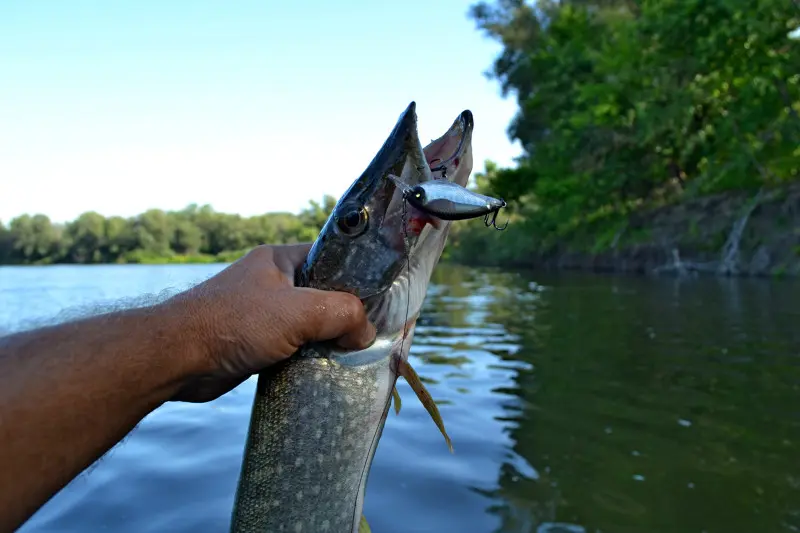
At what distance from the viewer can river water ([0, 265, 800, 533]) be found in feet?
12.2

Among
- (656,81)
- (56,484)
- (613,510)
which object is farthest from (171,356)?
(656,81)

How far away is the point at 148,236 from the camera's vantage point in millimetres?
96812

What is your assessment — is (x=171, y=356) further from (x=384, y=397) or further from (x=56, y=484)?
(x=384, y=397)

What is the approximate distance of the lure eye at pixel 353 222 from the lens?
211 cm

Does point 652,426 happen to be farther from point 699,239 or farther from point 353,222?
point 699,239

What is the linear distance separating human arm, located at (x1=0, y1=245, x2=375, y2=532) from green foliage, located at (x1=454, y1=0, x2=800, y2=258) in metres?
21.2

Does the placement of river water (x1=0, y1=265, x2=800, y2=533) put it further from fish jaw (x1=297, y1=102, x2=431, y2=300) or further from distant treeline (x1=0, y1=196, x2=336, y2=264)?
distant treeline (x1=0, y1=196, x2=336, y2=264)

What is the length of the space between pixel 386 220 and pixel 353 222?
0.37 ft

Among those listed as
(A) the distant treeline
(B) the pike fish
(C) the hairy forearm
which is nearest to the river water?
(C) the hairy forearm

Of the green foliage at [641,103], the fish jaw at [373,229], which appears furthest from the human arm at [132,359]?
the green foliage at [641,103]

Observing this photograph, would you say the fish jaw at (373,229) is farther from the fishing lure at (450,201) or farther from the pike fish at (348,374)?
the fishing lure at (450,201)

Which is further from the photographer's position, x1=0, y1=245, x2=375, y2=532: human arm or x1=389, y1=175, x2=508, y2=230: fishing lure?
x1=389, y1=175, x2=508, y2=230: fishing lure

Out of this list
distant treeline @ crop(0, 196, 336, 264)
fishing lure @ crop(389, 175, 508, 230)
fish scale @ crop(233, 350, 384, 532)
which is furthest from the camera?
distant treeline @ crop(0, 196, 336, 264)

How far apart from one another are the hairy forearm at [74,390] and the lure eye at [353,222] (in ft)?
2.02
